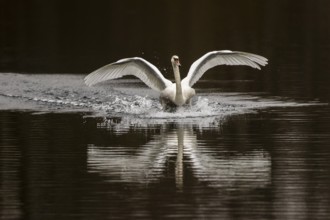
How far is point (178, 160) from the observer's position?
15.8 m

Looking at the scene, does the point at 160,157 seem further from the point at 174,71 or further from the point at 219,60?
the point at 219,60

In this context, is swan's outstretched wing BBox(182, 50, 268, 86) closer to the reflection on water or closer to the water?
the water

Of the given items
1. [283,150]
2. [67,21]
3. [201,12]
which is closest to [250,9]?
[201,12]

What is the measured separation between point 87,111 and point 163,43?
596 inches

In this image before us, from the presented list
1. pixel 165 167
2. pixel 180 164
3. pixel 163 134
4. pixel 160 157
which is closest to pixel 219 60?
pixel 163 134

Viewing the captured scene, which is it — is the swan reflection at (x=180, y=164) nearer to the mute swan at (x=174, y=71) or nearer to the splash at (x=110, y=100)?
the splash at (x=110, y=100)

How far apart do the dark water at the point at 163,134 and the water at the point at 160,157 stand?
2 centimetres

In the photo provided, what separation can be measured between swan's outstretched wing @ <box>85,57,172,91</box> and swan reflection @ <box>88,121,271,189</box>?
166 inches

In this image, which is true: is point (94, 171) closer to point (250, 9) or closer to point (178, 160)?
point (178, 160)

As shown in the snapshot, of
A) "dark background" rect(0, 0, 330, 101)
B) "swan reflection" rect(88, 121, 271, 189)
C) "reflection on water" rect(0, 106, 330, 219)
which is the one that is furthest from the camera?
"dark background" rect(0, 0, 330, 101)

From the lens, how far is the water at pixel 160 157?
1273 centimetres

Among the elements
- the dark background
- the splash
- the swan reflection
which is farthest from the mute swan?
the swan reflection

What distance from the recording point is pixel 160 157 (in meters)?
16.0

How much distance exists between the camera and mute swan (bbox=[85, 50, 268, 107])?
70.2ft
